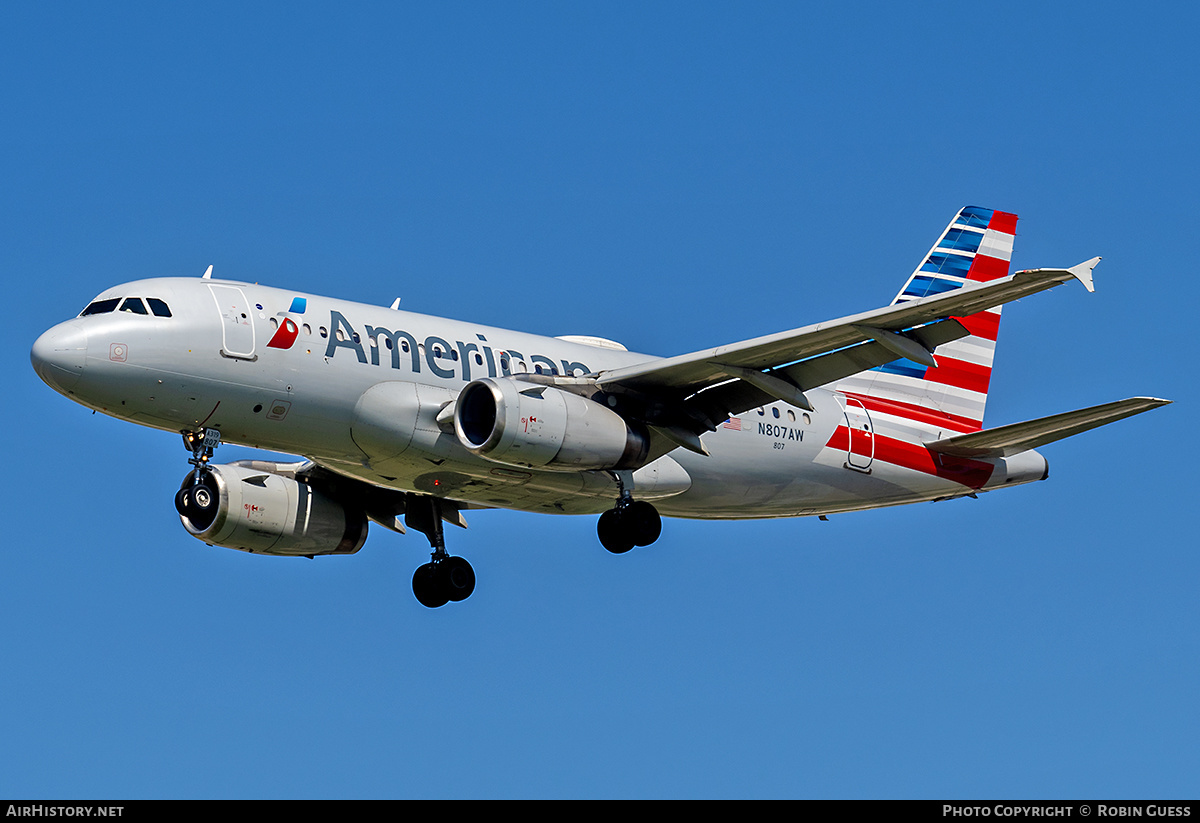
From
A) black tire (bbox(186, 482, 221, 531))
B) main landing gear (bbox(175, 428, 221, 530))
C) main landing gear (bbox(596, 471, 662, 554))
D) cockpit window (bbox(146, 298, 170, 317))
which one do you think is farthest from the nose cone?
main landing gear (bbox(596, 471, 662, 554))

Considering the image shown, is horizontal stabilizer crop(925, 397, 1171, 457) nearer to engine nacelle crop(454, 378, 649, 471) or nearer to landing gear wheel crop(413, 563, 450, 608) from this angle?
engine nacelle crop(454, 378, 649, 471)

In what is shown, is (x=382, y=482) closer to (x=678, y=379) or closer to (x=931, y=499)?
(x=678, y=379)

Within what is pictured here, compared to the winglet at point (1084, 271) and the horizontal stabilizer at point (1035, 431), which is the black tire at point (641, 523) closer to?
the horizontal stabilizer at point (1035, 431)

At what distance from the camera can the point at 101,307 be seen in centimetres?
2923

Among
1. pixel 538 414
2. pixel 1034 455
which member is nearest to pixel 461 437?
pixel 538 414

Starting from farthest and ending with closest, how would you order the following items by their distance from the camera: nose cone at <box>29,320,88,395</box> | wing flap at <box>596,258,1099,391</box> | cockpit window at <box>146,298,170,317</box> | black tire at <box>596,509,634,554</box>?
black tire at <box>596,509,634,554</box> → cockpit window at <box>146,298,170,317</box> → nose cone at <box>29,320,88,395</box> → wing flap at <box>596,258,1099,391</box>

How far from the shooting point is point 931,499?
37750 millimetres

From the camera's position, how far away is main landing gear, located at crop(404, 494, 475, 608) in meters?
35.6

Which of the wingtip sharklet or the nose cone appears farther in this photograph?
the nose cone

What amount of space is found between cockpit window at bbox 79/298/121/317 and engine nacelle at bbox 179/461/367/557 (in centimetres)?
563

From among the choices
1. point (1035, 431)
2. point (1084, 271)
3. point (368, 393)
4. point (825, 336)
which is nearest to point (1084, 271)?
point (1084, 271)

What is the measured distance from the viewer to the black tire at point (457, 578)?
35.6m

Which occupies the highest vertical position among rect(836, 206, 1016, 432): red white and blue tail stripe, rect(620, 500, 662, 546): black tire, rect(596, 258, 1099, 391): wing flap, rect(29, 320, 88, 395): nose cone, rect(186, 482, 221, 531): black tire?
rect(836, 206, 1016, 432): red white and blue tail stripe

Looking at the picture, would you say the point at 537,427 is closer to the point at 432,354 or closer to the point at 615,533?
the point at 432,354
